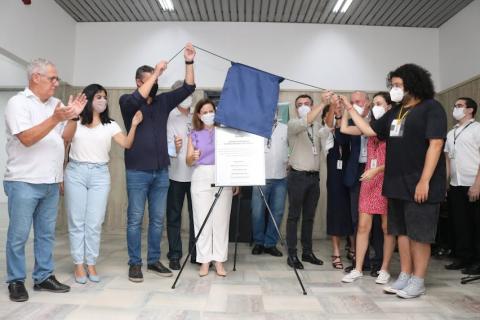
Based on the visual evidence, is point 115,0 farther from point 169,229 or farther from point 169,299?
point 169,299

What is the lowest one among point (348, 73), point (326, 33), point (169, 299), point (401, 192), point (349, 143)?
point (169, 299)

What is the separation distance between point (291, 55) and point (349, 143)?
2.71 meters

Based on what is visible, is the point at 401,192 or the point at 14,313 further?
the point at 401,192

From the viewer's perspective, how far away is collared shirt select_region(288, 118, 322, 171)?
363 centimetres

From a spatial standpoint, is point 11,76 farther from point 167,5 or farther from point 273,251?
point 273,251

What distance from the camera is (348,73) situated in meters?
5.84

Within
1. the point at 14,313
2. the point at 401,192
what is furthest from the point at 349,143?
the point at 14,313

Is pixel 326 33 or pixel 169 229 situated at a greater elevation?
pixel 326 33

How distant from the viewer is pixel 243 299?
256 cm

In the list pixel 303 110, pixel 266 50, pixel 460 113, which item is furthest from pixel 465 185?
pixel 266 50

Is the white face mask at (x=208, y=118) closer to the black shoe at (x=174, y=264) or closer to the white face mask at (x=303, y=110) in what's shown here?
the white face mask at (x=303, y=110)

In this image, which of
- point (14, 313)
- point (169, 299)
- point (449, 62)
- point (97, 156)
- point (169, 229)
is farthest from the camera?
point (449, 62)

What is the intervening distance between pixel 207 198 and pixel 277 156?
1266 millimetres

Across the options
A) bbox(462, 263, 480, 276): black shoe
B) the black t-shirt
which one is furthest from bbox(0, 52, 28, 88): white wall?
bbox(462, 263, 480, 276): black shoe
